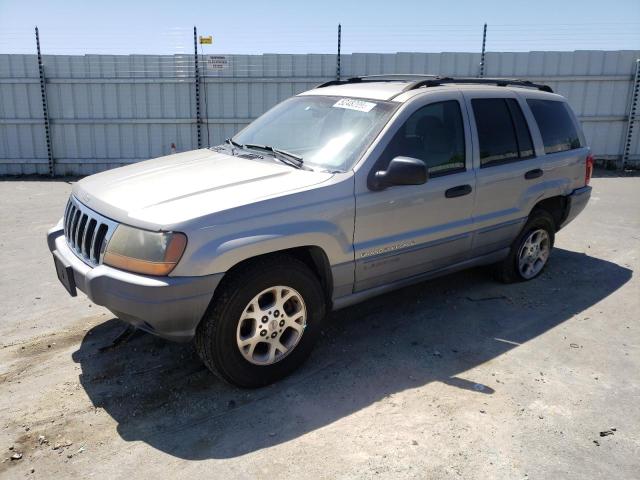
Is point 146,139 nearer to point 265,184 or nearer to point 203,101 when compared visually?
point 203,101

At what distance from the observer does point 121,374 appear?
381 centimetres

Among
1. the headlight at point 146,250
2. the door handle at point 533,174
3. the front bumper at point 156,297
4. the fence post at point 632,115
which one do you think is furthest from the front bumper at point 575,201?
the fence post at point 632,115

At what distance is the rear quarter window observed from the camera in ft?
17.3

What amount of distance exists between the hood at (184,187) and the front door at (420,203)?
0.51m

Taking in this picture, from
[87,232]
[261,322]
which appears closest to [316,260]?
[261,322]

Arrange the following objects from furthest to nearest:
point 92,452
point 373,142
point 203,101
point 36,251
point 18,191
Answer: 1. point 203,101
2. point 18,191
3. point 36,251
4. point 373,142
5. point 92,452

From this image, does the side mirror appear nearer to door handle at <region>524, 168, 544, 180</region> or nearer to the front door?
A: the front door

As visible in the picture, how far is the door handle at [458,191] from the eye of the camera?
171 inches

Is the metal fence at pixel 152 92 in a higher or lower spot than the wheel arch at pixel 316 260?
higher

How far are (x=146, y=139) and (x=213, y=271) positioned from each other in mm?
9457

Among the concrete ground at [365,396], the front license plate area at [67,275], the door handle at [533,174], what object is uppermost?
the door handle at [533,174]

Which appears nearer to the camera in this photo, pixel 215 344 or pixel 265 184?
pixel 215 344

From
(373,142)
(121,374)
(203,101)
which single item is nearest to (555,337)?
(373,142)

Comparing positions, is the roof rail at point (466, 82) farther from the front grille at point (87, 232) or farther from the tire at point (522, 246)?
the front grille at point (87, 232)
